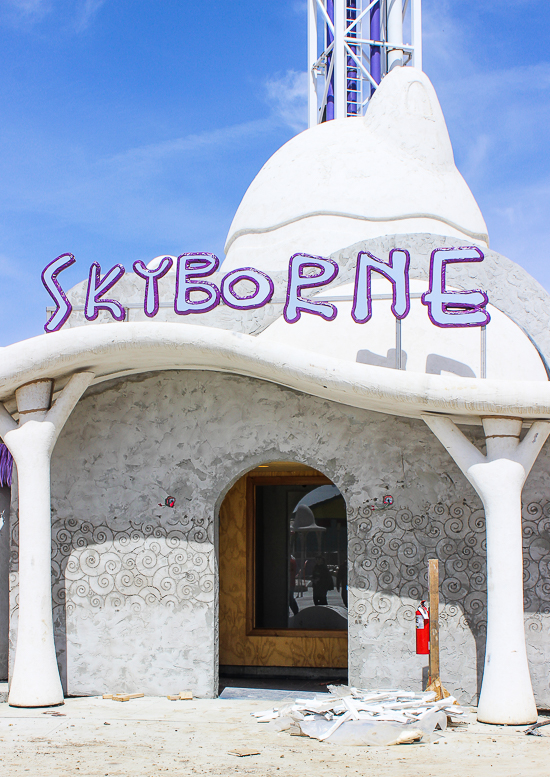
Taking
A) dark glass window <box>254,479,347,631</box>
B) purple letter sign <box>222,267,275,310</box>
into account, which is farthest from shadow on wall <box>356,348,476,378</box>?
dark glass window <box>254,479,347,631</box>

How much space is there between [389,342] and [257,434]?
2.27m

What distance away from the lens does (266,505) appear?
13.6 meters

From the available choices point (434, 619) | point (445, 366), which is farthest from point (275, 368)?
point (434, 619)

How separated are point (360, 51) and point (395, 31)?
1.18m

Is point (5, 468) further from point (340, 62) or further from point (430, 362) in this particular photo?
point (340, 62)

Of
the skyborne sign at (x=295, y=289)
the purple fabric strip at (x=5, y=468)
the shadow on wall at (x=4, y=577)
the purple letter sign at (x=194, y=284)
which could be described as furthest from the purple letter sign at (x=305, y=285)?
the shadow on wall at (x=4, y=577)

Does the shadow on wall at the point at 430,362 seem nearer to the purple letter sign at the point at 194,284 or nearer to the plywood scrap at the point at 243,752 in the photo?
the purple letter sign at the point at 194,284

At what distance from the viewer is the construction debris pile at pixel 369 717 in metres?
8.30

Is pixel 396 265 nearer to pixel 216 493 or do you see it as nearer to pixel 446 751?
pixel 216 493

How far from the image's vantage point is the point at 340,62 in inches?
918

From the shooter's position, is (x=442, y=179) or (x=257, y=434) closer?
(x=257, y=434)

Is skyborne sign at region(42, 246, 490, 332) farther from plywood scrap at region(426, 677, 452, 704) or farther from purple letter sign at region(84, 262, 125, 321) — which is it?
plywood scrap at region(426, 677, 452, 704)

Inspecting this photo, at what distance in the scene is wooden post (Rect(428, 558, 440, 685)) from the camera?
375 inches

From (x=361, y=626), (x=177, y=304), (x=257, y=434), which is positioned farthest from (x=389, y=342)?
(x=361, y=626)
